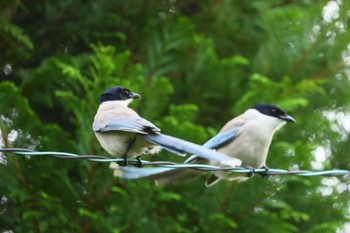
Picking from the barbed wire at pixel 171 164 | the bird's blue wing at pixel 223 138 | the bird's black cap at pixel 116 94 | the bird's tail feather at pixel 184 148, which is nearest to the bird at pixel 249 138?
the bird's blue wing at pixel 223 138

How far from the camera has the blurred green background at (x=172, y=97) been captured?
645 centimetres

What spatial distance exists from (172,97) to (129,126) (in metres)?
2.45

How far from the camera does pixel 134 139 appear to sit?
5.20 m

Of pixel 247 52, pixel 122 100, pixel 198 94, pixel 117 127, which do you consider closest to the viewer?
pixel 117 127

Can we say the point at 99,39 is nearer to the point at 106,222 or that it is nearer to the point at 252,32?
the point at 252,32

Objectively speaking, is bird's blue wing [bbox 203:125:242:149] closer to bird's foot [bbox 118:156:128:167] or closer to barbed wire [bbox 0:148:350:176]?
barbed wire [bbox 0:148:350:176]

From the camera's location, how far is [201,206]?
21.7 ft

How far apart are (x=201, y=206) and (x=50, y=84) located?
1.38m

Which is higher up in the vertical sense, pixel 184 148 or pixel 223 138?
pixel 223 138

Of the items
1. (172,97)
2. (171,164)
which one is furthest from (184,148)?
(172,97)

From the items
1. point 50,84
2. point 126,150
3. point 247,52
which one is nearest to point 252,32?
point 247,52

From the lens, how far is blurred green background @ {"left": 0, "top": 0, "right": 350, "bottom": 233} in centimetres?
645

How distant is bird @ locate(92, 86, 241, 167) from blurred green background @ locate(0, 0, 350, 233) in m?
1.04

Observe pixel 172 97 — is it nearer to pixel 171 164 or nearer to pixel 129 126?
pixel 129 126
